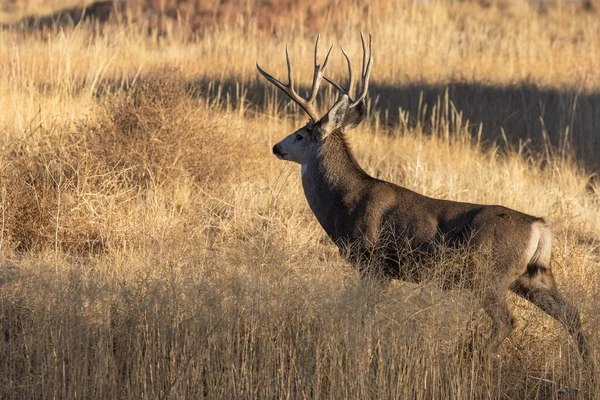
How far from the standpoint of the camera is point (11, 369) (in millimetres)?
5434

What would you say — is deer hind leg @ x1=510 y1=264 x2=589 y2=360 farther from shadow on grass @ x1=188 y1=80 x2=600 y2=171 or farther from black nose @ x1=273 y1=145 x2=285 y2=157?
shadow on grass @ x1=188 y1=80 x2=600 y2=171

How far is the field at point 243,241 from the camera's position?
215 inches

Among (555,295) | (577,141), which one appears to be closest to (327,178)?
(555,295)

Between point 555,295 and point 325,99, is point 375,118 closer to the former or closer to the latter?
point 325,99

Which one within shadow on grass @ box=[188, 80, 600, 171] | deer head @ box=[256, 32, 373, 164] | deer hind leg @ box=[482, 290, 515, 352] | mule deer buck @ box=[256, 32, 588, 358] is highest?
deer head @ box=[256, 32, 373, 164]

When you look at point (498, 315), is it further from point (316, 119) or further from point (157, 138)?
point (157, 138)

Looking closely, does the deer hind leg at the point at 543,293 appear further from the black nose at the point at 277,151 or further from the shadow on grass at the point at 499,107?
the shadow on grass at the point at 499,107

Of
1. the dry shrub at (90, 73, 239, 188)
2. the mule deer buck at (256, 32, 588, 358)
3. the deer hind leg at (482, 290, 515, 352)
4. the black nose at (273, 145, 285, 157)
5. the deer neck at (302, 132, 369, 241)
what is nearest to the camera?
the deer hind leg at (482, 290, 515, 352)

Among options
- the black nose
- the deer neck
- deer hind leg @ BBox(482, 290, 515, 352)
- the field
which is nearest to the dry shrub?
the field

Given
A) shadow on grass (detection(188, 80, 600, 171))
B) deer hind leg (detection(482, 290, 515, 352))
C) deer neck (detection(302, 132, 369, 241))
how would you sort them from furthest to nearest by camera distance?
1. shadow on grass (detection(188, 80, 600, 171))
2. deer neck (detection(302, 132, 369, 241))
3. deer hind leg (detection(482, 290, 515, 352))

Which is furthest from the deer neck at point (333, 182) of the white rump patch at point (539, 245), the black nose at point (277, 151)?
the white rump patch at point (539, 245)

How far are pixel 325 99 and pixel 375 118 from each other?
82 centimetres

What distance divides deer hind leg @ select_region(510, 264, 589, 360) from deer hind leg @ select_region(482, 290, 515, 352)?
0.27 m

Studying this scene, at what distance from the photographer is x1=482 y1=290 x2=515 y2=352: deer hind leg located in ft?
19.7
